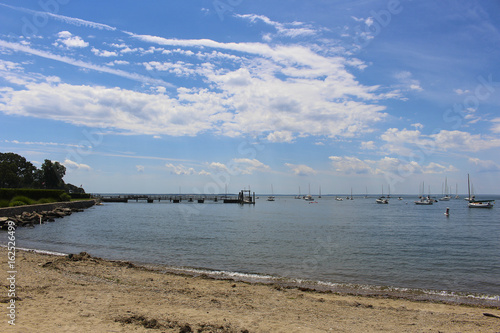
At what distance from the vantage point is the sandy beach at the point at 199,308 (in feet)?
25.2

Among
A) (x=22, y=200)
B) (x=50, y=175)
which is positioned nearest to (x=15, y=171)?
(x=50, y=175)

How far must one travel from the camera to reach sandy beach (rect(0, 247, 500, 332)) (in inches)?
303

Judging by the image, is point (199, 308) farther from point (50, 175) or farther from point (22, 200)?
point (50, 175)

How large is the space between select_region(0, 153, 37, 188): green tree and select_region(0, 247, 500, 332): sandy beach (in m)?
86.8

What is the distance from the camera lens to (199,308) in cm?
929

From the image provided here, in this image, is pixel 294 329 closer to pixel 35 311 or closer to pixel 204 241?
pixel 35 311

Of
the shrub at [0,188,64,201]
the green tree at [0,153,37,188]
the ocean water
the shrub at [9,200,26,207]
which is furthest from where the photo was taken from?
the green tree at [0,153,37,188]

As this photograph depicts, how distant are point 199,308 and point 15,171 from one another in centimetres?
10015

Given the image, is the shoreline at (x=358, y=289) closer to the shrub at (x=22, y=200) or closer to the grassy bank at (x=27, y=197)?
the grassy bank at (x=27, y=197)

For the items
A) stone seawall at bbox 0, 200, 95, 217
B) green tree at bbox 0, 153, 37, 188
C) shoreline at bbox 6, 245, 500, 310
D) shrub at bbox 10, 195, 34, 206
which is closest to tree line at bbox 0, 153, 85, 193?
green tree at bbox 0, 153, 37, 188

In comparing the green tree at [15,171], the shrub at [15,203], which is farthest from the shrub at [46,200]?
the green tree at [15,171]

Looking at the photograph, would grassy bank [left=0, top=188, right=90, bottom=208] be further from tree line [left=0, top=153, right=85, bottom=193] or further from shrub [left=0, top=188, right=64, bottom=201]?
Result: tree line [left=0, top=153, right=85, bottom=193]

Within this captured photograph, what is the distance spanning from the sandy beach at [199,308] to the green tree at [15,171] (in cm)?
8678

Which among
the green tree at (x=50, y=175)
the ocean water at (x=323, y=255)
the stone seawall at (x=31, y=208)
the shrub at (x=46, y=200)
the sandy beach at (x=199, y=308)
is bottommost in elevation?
the ocean water at (x=323, y=255)
